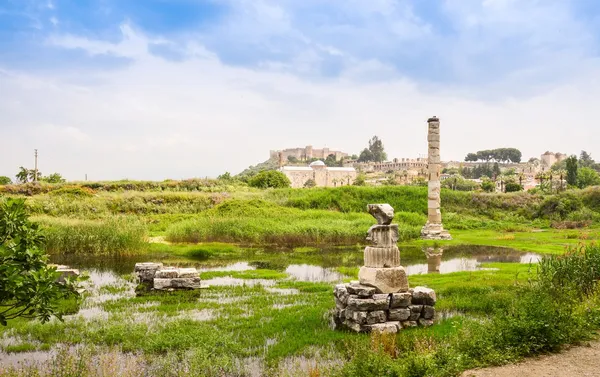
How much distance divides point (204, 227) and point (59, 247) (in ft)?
24.8

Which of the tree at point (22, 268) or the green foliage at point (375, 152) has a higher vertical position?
the green foliage at point (375, 152)

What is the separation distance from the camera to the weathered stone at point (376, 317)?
33.7 feet

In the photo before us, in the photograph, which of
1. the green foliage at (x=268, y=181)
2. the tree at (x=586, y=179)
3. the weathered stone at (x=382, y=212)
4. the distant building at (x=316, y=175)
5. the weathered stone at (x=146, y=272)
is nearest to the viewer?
the weathered stone at (x=382, y=212)

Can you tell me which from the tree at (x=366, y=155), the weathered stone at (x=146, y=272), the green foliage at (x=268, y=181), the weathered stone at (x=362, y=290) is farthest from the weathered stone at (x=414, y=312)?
the tree at (x=366, y=155)

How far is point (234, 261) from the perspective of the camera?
21.1 metres

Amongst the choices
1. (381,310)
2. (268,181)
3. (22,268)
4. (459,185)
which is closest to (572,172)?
(459,185)

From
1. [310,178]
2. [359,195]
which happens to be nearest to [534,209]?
[359,195]

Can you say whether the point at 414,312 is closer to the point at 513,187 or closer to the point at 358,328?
the point at 358,328

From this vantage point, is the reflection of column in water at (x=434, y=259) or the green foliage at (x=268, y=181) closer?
the reflection of column in water at (x=434, y=259)

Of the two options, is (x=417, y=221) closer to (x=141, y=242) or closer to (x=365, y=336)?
(x=141, y=242)

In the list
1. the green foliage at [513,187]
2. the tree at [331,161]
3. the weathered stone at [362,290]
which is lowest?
the weathered stone at [362,290]

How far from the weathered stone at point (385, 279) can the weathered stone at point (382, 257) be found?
0.12m

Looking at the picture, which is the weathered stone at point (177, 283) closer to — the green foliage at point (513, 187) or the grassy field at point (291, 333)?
the grassy field at point (291, 333)

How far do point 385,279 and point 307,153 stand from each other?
542 ft
